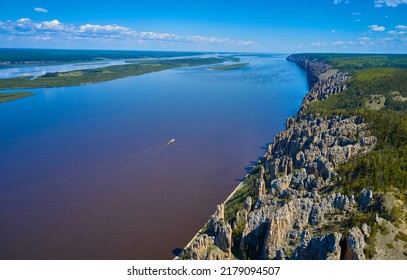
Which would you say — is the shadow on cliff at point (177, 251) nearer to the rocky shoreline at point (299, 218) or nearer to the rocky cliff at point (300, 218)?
the rocky shoreline at point (299, 218)

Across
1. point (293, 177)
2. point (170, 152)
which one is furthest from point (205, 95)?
point (293, 177)

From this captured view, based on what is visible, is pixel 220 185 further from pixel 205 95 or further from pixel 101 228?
pixel 205 95

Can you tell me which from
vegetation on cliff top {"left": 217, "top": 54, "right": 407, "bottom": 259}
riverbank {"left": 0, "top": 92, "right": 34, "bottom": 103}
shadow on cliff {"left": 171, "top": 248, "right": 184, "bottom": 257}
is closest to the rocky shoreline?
vegetation on cliff top {"left": 217, "top": 54, "right": 407, "bottom": 259}

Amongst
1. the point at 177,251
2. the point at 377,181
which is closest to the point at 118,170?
the point at 177,251

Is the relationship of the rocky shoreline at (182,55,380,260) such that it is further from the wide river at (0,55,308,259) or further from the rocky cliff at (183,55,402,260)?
the wide river at (0,55,308,259)

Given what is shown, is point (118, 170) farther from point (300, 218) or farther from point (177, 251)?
point (300, 218)

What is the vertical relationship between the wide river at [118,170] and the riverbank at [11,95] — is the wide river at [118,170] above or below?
below

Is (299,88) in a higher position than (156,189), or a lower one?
higher

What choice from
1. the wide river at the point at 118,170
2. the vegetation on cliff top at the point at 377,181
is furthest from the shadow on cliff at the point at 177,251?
the vegetation on cliff top at the point at 377,181
